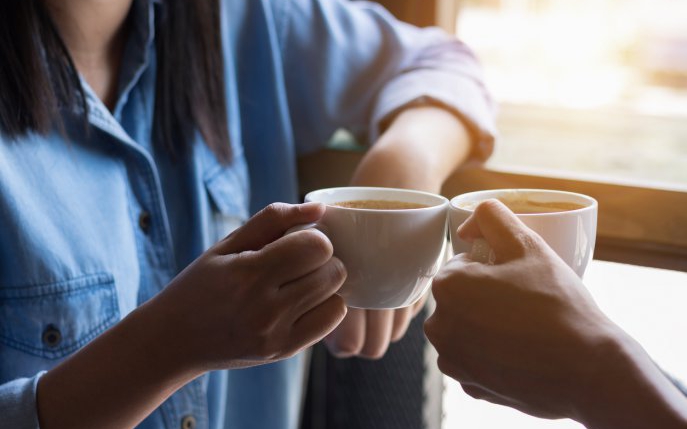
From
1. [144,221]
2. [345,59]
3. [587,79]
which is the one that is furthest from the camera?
[587,79]

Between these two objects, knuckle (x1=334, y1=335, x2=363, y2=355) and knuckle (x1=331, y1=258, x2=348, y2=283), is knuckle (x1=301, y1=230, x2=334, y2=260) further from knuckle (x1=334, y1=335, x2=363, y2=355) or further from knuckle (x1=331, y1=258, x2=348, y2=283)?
knuckle (x1=334, y1=335, x2=363, y2=355)

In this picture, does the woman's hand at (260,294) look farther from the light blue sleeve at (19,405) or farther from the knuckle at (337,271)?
the light blue sleeve at (19,405)

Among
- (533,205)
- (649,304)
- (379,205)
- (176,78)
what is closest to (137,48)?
(176,78)

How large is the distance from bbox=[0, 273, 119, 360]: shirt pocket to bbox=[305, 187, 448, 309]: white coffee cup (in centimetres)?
34

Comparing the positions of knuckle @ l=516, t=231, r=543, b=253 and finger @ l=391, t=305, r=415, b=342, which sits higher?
knuckle @ l=516, t=231, r=543, b=253

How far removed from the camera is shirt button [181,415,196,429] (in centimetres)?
97

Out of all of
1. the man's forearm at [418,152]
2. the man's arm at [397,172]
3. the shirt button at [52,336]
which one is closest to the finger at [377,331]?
the man's arm at [397,172]

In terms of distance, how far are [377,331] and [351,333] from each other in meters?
0.03

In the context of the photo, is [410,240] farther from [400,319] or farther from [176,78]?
[176,78]

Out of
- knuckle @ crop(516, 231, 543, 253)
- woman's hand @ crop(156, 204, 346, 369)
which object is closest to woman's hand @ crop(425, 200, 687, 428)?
knuckle @ crop(516, 231, 543, 253)

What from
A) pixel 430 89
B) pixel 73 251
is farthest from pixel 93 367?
pixel 430 89

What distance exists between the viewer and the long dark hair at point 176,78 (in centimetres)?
86

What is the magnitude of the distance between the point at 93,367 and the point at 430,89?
61cm

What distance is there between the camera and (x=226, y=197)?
1062mm
